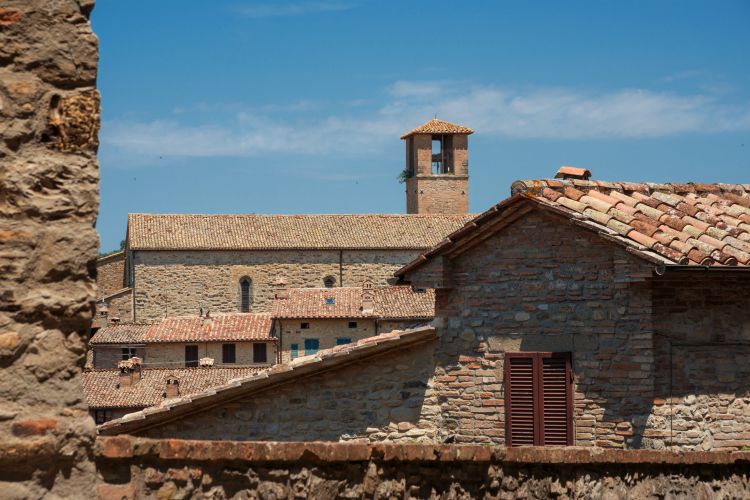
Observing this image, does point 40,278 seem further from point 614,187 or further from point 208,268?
point 208,268

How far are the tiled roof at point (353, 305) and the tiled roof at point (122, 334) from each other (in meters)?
6.79

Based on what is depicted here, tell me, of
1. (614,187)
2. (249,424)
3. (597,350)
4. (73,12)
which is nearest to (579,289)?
(597,350)

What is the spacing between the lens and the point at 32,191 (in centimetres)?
350

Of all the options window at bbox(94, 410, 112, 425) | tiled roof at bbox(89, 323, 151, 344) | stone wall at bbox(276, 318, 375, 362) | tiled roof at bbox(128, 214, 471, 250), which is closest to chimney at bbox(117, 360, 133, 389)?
window at bbox(94, 410, 112, 425)

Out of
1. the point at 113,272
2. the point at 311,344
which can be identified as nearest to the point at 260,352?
the point at 311,344

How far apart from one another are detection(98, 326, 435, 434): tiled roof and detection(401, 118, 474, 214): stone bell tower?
68.1m

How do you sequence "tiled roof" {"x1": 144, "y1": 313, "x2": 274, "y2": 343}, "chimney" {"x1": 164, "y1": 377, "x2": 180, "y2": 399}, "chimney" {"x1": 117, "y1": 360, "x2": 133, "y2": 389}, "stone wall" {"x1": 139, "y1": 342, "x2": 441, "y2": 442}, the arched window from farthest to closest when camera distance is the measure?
the arched window → "tiled roof" {"x1": 144, "y1": 313, "x2": 274, "y2": 343} → "chimney" {"x1": 117, "y1": 360, "x2": 133, "y2": 389} → "chimney" {"x1": 164, "y1": 377, "x2": 180, "y2": 399} → "stone wall" {"x1": 139, "y1": 342, "x2": 441, "y2": 442}

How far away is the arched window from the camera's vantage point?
66062mm

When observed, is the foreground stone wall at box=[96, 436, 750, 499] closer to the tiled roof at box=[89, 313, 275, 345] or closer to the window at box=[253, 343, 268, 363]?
the window at box=[253, 343, 268, 363]

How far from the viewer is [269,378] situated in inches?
489

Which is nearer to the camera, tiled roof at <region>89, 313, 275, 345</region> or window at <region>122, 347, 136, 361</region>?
tiled roof at <region>89, 313, 275, 345</region>

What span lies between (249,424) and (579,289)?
12.0ft

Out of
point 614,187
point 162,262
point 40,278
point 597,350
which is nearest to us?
point 40,278

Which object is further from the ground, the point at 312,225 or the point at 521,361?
the point at 312,225
